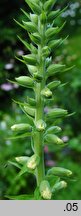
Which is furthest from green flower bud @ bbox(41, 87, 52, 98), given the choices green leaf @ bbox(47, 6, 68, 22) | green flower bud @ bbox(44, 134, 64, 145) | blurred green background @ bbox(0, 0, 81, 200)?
blurred green background @ bbox(0, 0, 81, 200)

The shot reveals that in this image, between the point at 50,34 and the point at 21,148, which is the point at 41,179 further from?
the point at 21,148

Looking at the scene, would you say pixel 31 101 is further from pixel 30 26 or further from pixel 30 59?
pixel 30 26

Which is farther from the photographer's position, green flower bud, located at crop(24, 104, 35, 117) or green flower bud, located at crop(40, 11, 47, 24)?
green flower bud, located at crop(24, 104, 35, 117)

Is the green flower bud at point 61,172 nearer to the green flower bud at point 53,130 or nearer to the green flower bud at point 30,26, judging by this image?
the green flower bud at point 53,130

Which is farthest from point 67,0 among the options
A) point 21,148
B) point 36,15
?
point 36,15

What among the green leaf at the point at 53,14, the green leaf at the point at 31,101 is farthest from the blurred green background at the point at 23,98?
the green leaf at the point at 53,14

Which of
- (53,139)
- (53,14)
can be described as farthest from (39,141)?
(53,14)

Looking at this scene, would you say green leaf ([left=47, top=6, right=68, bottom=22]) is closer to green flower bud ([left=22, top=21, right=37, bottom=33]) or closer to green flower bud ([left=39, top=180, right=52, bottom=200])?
green flower bud ([left=22, top=21, right=37, bottom=33])
